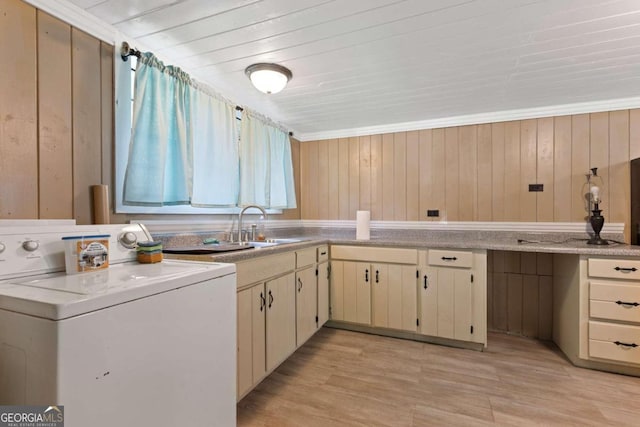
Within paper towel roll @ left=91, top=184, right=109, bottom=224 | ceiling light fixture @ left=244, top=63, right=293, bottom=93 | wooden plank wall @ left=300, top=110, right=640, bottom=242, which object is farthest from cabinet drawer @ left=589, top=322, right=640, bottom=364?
paper towel roll @ left=91, top=184, right=109, bottom=224

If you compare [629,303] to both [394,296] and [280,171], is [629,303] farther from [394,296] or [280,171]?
[280,171]

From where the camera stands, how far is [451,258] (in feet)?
8.63

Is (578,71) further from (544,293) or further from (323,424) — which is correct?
(323,424)

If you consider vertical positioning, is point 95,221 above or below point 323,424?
above

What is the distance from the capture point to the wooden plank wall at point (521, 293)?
2820 mm

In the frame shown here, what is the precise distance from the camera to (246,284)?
5.84 feet

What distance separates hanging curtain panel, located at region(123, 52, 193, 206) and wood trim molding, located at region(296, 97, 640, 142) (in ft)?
6.00

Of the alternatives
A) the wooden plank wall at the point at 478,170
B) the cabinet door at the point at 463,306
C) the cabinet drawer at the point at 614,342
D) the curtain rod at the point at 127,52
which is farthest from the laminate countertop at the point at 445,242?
the curtain rod at the point at 127,52

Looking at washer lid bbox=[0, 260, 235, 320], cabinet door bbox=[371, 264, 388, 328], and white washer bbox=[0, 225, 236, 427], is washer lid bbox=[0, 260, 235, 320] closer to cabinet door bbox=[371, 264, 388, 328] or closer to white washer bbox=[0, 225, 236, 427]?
white washer bbox=[0, 225, 236, 427]

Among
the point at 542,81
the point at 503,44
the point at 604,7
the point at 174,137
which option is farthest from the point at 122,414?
the point at 542,81

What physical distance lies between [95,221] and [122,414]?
3.40 feet

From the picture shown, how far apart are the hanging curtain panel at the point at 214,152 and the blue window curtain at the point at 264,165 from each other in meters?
0.10

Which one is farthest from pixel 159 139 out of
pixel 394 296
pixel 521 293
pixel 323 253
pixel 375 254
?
pixel 521 293

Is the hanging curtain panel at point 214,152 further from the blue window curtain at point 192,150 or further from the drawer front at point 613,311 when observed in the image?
the drawer front at point 613,311
